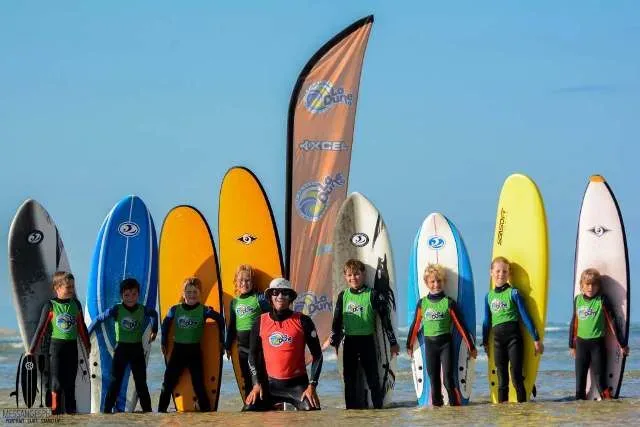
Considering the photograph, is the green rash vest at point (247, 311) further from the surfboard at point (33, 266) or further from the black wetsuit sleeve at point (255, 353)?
the surfboard at point (33, 266)

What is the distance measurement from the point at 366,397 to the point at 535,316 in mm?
1514

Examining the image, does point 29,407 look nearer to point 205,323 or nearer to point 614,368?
point 205,323

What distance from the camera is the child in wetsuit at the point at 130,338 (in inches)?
378

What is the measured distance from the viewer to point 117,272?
10164mm

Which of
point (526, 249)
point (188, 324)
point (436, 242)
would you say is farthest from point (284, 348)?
point (526, 249)

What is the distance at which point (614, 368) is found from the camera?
9.80 meters

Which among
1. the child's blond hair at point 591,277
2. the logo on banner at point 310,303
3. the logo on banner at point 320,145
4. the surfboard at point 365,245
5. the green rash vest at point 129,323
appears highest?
the logo on banner at point 320,145

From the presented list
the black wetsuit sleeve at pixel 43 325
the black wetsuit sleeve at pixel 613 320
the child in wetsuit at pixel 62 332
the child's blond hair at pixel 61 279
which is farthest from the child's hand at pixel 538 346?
the black wetsuit sleeve at pixel 43 325

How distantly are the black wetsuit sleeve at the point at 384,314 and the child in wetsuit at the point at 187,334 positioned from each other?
1273 millimetres

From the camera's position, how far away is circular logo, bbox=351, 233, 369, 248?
10023mm

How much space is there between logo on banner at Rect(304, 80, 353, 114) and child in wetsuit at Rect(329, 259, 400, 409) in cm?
251

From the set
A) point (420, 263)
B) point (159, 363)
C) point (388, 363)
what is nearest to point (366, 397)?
point (388, 363)

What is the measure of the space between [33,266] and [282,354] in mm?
2597

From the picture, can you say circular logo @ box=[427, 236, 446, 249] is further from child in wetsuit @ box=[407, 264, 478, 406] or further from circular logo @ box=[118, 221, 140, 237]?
circular logo @ box=[118, 221, 140, 237]
